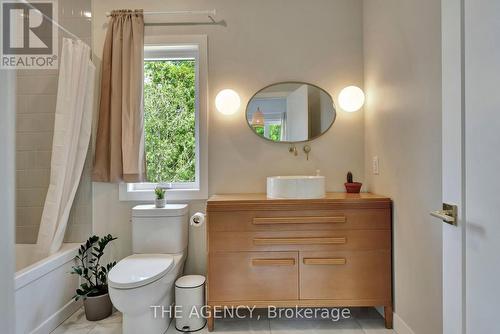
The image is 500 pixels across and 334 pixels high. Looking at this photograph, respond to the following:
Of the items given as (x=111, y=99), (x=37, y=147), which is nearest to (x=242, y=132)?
(x=111, y=99)

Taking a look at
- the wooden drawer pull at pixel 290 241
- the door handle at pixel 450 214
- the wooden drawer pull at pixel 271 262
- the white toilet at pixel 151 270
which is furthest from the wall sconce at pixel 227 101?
the door handle at pixel 450 214

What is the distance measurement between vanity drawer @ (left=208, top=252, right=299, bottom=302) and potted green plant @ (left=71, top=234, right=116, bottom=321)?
0.83 metres

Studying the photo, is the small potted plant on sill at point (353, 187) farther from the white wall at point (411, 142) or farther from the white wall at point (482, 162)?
the white wall at point (482, 162)

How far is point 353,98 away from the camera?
228cm

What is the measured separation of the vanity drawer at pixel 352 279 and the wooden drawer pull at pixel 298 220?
0.76ft

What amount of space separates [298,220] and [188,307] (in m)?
0.94

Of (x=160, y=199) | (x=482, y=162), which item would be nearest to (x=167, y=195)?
(x=160, y=199)

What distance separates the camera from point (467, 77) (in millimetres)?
840

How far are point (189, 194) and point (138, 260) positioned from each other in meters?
0.63

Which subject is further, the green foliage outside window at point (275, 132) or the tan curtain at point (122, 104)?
the green foliage outside window at point (275, 132)

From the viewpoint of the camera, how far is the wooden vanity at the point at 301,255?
1.87 m

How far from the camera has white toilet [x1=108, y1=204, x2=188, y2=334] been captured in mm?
1643

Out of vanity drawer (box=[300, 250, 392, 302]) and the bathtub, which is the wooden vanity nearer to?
vanity drawer (box=[300, 250, 392, 302])

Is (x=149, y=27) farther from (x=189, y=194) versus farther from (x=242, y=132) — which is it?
(x=189, y=194)
